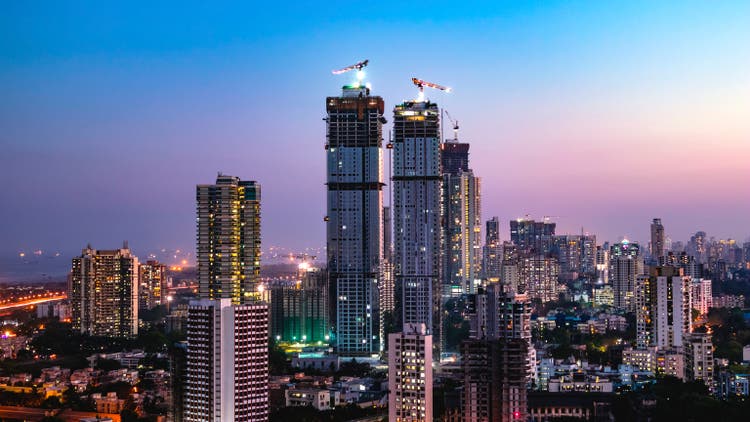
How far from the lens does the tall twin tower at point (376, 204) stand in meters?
27.6

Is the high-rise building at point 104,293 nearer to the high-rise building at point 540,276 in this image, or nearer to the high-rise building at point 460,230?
the high-rise building at point 460,230

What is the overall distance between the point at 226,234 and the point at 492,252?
71.9ft

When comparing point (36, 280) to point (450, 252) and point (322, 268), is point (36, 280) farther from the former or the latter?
point (450, 252)

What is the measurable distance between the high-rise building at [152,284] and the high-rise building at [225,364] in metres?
19.1

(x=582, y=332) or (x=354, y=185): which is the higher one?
(x=354, y=185)

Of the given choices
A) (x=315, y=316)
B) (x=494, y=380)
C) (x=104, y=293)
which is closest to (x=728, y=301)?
(x=315, y=316)

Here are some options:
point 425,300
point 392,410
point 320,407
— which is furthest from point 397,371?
point 425,300

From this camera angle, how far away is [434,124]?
2812cm

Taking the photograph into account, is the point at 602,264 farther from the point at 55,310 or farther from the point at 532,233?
the point at 55,310

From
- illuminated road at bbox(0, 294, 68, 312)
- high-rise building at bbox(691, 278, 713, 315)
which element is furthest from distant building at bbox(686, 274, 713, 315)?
illuminated road at bbox(0, 294, 68, 312)

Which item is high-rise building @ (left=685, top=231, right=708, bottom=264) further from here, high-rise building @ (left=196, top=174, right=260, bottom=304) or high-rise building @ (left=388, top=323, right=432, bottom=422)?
high-rise building @ (left=388, top=323, right=432, bottom=422)

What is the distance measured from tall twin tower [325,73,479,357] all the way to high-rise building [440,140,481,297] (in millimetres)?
8648

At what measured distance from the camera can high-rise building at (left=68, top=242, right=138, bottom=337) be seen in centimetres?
3027

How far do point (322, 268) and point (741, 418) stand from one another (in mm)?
16861
